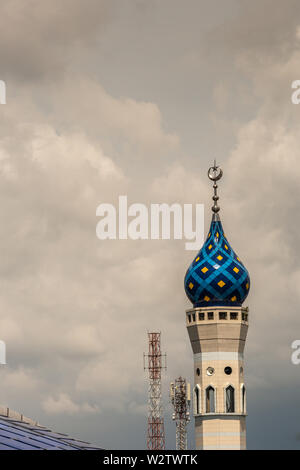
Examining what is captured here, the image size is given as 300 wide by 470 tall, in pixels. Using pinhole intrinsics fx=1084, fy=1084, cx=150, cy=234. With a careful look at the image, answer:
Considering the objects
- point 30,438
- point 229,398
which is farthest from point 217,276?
point 30,438

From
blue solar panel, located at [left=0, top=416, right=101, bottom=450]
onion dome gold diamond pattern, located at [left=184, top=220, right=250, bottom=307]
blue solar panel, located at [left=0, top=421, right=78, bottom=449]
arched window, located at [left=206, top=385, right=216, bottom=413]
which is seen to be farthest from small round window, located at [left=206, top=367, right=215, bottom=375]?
blue solar panel, located at [left=0, top=421, right=78, bottom=449]

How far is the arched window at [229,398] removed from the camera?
10925 centimetres

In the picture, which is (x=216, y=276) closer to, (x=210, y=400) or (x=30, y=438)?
(x=210, y=400)

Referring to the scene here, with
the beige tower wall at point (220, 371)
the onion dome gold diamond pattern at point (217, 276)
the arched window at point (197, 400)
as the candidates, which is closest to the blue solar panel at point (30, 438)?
the beige tower wall at point (220, 371)

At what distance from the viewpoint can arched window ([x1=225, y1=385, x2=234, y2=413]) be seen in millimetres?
109250

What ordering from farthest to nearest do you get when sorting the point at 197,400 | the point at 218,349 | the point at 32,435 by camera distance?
the point at 197,400 < the point at 218,349 < the point at 32,435

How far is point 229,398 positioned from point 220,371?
3.01 metres

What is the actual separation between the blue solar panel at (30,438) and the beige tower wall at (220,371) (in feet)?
129

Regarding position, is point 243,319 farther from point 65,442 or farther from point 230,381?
point 65,442

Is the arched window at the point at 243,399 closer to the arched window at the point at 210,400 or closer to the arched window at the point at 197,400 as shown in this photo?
the arched window at the point at 210,400

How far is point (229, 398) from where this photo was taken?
10956 centimetres

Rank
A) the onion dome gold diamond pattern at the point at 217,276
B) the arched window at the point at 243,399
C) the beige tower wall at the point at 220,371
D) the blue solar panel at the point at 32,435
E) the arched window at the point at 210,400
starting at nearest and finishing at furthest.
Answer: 1. the blue solar panel at the point at 32,435
2. the beige tower wall at the point at 220,371
3. the arched window at the point at 210,400
4. the arched window at the point at 243,399
5. the onion dome gold diamond pattern at the point at 217,276
